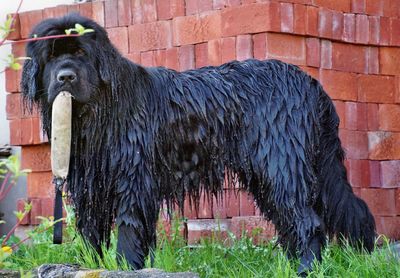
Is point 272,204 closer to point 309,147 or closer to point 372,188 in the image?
point 309,147

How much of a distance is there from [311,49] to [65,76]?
2.14 metres

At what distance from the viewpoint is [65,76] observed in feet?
14.7

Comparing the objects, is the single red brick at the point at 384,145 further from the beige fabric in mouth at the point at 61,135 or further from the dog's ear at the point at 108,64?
the beige fabric in mouth at the point at 61,135

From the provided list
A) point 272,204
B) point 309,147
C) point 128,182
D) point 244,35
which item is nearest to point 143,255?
point 128,182

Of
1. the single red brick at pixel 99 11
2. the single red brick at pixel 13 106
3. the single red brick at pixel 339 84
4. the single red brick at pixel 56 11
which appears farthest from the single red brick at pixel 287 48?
the single red brick at pixel 13 106

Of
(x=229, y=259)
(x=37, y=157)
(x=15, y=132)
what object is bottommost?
(x=229, y=259)

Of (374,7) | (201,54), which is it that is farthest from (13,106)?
(374,7)

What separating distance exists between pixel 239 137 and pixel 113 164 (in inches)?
31.3

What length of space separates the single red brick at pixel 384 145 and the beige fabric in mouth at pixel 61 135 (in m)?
2.65

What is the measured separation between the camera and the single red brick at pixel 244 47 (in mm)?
5789

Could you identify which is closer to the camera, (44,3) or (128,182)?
(128,182)

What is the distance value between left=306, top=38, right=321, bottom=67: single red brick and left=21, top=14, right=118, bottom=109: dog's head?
5.71 ft

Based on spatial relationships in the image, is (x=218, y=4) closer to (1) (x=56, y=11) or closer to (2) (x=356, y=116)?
(2) (x=356, y=116)

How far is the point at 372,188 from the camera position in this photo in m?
6.38
